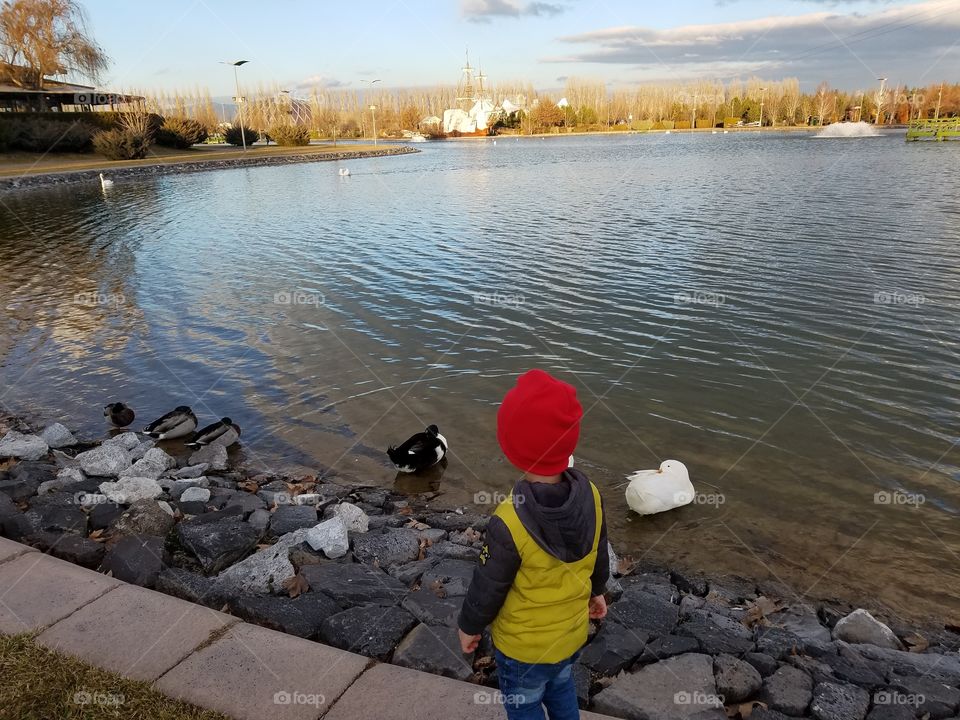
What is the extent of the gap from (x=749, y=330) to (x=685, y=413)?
12.5 ft

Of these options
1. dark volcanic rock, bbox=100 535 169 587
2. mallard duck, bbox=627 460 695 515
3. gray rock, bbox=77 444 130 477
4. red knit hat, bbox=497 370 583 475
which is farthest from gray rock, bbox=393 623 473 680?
gray rock, bbox=77 444 130 477

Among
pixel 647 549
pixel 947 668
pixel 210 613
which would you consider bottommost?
pixel 647 549

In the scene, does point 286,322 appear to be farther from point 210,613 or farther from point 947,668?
point 947,668

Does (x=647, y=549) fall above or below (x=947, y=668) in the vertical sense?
below

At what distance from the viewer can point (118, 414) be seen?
952cm

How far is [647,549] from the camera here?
21.3 ft

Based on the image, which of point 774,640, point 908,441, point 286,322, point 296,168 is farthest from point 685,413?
point 296,168

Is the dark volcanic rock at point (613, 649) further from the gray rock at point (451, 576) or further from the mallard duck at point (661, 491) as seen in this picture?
the mallard duck at point (661, 491)

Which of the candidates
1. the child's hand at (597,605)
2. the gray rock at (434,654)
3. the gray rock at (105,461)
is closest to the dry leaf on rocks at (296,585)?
the gray rock at (434,654)

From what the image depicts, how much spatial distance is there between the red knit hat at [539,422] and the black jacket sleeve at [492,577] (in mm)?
323

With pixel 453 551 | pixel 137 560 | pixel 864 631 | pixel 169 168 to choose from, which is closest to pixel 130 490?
pixel 137 560

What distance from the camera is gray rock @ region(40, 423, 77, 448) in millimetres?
8875

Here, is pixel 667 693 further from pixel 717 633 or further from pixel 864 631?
pixel 864 631

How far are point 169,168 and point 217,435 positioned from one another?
186ft
